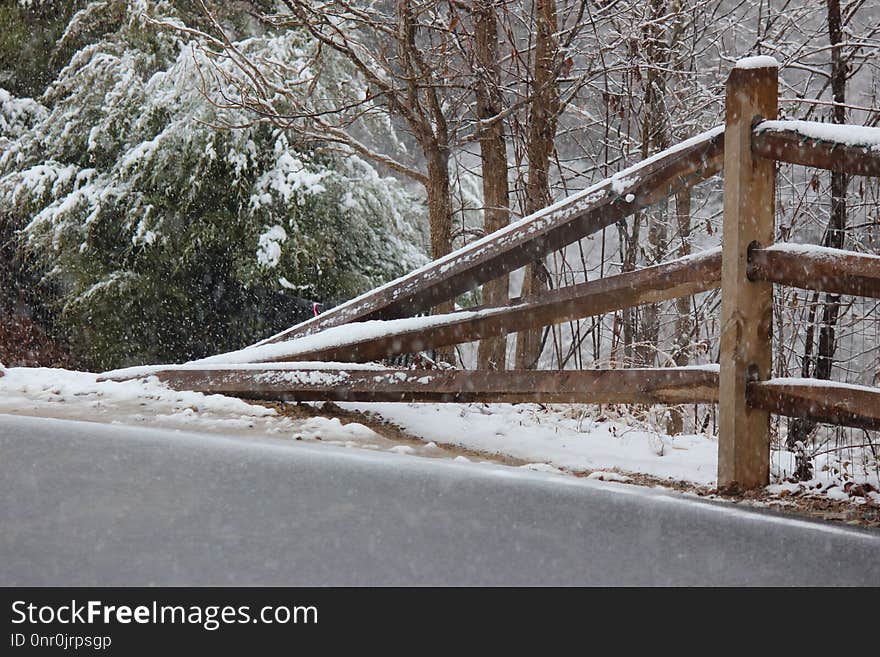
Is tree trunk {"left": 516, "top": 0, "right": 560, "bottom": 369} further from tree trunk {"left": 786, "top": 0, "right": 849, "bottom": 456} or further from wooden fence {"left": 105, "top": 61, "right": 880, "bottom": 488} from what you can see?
wooden fence {"left": 105, "top": 61, "right": 880, "bottom": 488}

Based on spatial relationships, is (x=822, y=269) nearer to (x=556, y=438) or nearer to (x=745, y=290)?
(x=745, y=290)

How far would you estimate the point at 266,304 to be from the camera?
37.3 ft

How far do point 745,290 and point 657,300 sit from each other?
1.33 feet

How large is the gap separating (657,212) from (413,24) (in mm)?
2676

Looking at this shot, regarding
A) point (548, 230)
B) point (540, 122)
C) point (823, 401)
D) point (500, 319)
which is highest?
point (540, 122)

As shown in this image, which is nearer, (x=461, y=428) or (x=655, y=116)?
(x=461, y=428)

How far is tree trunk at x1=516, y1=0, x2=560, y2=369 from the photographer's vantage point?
6.72 metres

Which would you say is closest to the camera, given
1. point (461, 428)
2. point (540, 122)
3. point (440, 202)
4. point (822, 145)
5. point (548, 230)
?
point (822, 145)

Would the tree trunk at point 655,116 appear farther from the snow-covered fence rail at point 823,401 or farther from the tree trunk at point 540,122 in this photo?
the snow-covered fence rail at point 823,401

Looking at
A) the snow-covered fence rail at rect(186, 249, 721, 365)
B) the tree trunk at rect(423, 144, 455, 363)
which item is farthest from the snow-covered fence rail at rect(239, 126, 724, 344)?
the tree trunk at rect(423, 144, 455, 363)

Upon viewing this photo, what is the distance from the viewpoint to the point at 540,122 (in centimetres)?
684

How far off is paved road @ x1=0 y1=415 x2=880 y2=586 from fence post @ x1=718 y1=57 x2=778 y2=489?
486mm

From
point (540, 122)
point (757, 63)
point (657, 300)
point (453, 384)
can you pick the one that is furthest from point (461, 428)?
point (540, 122)
